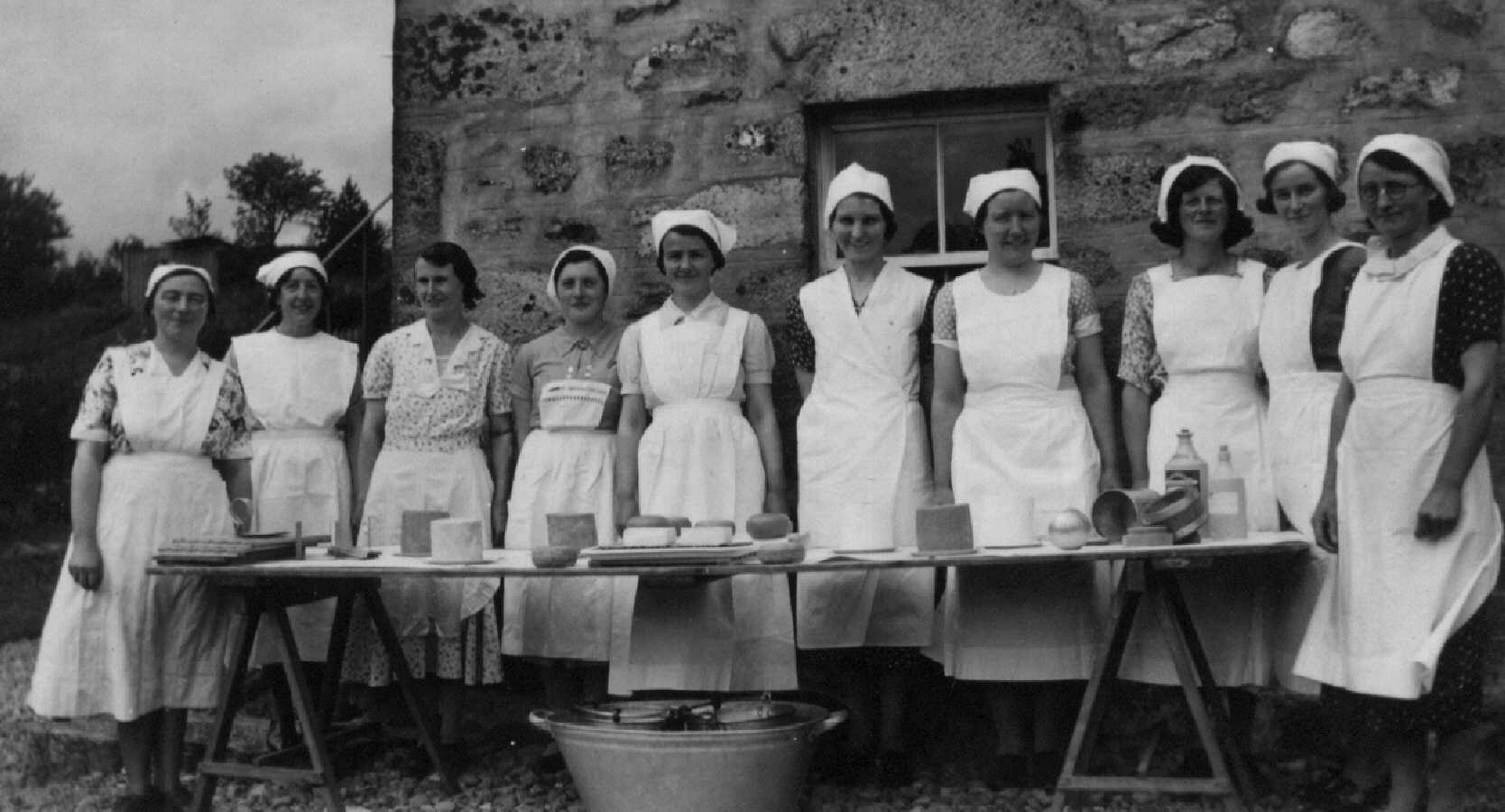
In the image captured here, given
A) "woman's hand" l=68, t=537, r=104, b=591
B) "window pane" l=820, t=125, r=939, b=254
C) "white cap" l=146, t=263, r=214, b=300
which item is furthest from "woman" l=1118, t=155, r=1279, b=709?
"woman's hand" l=68, t=537, r=104, b=591

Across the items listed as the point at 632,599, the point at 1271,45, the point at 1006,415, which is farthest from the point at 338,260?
the point at 1271,45

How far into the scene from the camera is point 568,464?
16.4ft

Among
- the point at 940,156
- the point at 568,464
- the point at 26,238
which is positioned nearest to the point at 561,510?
the point at 568,464

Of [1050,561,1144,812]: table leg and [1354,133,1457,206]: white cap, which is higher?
[1354,133,1457,206]: white cap

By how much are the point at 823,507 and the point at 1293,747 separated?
5.61ft

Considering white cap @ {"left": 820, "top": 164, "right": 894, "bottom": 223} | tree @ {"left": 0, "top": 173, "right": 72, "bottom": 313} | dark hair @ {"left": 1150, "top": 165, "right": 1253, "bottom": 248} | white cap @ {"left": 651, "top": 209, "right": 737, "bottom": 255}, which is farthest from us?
A: tree @ {"left": 0, "top": 173, "right": 72, "bottom": 313}

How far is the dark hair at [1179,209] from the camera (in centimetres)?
450

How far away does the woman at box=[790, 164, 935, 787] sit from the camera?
469 cm

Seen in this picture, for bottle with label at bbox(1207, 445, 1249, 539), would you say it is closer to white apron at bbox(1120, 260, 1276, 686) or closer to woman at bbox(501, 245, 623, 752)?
white apron at bbox(1120, 260, 1276, 686)

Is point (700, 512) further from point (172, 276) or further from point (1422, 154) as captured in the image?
point (1422, 154)

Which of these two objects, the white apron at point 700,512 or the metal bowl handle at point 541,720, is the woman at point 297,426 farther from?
the metal bowl handle at point 541,720

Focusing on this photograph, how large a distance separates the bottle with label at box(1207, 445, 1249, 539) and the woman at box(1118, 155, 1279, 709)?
36cm

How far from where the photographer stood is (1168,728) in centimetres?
481

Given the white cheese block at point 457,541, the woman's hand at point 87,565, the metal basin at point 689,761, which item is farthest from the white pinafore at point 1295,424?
the woman's hand at point 87,565
